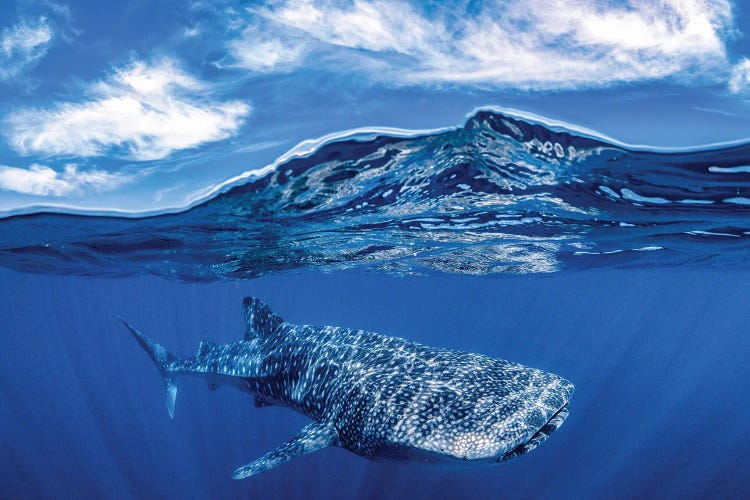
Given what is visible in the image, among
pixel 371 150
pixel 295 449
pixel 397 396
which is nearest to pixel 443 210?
pixel 371 150

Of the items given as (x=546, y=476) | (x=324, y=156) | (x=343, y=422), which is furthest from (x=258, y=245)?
(x=546, y=476)

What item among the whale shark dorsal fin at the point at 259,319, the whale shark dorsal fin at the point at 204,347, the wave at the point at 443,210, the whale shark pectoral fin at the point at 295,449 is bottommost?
the whale shark pectoral fin at the point at 295,449

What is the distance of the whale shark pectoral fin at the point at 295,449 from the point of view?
21.2 feet

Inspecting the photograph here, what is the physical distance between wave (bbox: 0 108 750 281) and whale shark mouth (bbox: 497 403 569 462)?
15.6 ft

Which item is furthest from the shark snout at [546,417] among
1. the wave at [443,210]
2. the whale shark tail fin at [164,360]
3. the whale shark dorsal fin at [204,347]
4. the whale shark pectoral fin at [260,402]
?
the whale shark tail fin at [164,360]

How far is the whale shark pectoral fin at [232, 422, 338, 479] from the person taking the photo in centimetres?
646

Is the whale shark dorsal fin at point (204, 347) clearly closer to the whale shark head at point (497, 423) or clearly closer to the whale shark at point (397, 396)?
the whale shark at point (397, 396)

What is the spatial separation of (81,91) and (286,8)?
3754 millimetres

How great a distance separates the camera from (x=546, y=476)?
24562 millimetres

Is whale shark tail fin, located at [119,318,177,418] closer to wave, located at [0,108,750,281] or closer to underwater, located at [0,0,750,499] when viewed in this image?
underwater, located at [0,0,750,499]

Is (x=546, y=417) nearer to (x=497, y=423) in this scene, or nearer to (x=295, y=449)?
(x=497, y=423)

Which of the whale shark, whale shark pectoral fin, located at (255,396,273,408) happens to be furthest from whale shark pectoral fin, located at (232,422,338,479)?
whale shark pectoral fin, located at (255,396,273,408)

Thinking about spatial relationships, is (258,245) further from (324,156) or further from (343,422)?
(343,422)

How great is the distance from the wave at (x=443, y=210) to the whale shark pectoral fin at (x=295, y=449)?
16.5 ft
